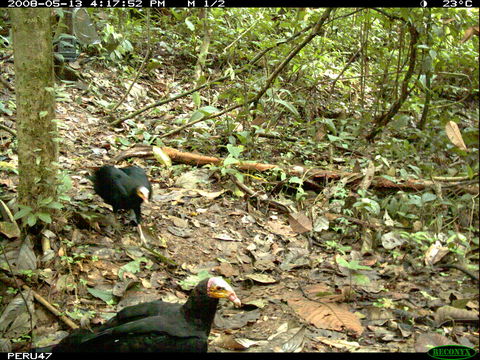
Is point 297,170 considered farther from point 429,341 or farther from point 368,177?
point 429,341

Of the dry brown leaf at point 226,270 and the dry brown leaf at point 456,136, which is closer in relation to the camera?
the dry brown leaf at point 456,136

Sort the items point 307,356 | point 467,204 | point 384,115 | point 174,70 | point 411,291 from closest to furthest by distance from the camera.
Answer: point 467,204, point 307,356, point 411,291, point 384,115, point 174,70

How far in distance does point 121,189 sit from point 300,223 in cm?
177

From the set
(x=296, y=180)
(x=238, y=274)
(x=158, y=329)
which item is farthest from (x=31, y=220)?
(x=296, y=180)

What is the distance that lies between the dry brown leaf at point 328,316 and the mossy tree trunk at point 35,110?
2031mm

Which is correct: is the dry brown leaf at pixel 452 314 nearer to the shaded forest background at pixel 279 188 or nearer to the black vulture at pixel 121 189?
the shaded forest background at pixel 279 188

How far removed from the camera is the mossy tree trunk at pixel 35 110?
344 centimetres

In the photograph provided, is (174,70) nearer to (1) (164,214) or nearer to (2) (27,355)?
(1) (164,214)

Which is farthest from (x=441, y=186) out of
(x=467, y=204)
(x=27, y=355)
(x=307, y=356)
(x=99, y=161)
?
(x=99, y=161)

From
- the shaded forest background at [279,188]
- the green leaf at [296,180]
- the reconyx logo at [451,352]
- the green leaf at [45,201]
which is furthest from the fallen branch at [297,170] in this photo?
the reconyx logo at [451,352]

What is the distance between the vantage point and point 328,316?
11.2 feet

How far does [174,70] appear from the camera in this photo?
28.6 feet

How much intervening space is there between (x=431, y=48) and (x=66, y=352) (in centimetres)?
449
